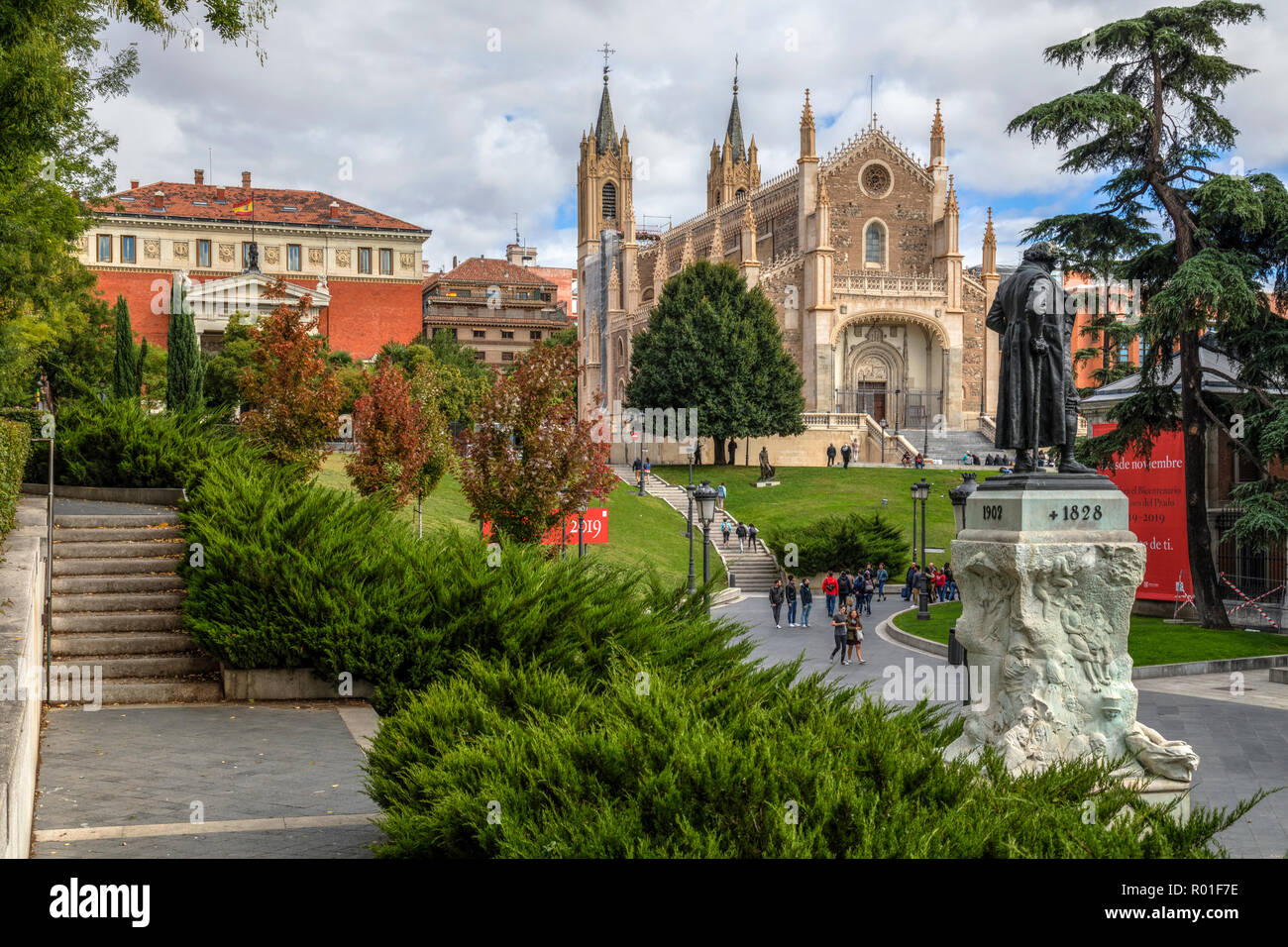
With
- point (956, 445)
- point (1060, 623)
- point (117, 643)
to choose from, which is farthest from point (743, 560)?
point (1060, 623)

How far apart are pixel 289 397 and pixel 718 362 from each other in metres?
34.0

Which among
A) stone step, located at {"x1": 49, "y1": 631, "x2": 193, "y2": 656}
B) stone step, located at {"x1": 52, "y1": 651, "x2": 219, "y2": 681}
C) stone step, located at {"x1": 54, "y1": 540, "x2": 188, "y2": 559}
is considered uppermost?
stone step, located at {"x1": 54, "y1": 540, "x2": 188, "y2": 559}

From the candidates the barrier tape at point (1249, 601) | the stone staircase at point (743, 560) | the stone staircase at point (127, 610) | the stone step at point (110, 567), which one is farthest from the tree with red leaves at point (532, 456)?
the stone staircase at point (743, 560)

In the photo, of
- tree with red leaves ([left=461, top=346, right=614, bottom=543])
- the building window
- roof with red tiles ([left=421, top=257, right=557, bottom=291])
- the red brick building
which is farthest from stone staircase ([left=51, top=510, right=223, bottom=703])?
roof with red tiles ([left=421, top=257, right=557, bottom=291])

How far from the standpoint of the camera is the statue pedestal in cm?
799

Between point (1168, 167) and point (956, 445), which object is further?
point (956, 445)

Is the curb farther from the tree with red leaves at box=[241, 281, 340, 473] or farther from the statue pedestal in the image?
the statue pedestal

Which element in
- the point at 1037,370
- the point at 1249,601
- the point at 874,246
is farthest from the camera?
the point at 874,246

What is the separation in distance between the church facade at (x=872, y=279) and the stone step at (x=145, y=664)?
4986 centimetres

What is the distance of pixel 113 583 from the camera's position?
465 inches

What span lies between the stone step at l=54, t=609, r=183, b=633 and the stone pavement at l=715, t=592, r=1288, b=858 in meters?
5.99

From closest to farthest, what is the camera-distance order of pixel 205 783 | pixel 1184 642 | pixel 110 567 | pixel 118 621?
1. pixel 205 783
2. pixel 118 621
3. pixel 110 567
4. pixel 1184 642

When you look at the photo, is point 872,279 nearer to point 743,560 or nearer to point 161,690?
point 743,560
